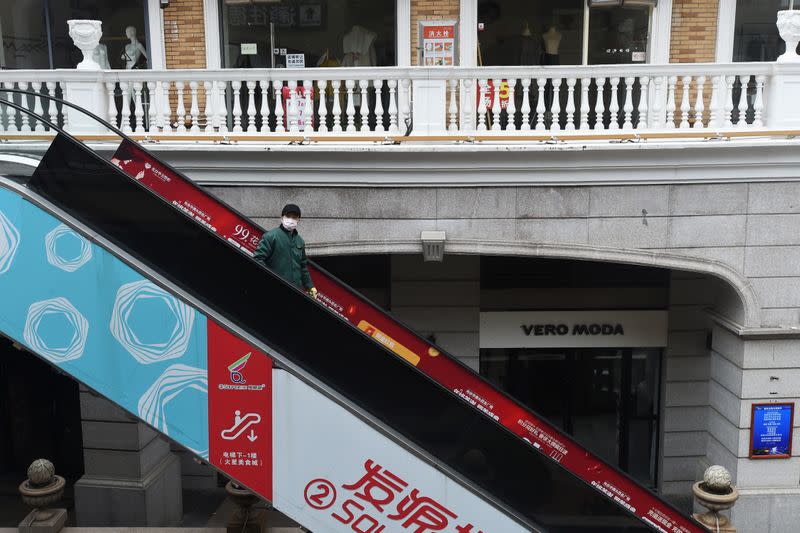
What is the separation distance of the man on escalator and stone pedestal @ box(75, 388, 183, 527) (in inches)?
176

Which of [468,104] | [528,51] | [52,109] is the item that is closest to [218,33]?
[52,109]

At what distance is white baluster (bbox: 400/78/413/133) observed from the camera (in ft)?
28.1

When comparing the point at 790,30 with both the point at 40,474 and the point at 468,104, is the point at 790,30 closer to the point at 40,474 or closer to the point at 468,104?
the point at 468,104

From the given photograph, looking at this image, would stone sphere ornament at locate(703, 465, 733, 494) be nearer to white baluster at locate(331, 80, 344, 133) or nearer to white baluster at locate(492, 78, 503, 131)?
white baluster at locate(492, 78, 503, 131)

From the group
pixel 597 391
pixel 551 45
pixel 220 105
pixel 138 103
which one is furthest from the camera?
pixel 597 391

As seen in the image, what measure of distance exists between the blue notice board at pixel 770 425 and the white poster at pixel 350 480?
528cm

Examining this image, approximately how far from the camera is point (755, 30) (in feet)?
32.9

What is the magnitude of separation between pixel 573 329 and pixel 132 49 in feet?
24.8

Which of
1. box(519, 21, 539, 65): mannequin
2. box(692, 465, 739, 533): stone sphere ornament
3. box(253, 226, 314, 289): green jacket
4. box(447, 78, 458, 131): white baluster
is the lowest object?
box(692, 465, 739, 533): stone sphere ornament

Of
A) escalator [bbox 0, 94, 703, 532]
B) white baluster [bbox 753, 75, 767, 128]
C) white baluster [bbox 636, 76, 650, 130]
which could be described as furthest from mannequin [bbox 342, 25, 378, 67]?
escalator [bbox 0, 94, 703, 532]

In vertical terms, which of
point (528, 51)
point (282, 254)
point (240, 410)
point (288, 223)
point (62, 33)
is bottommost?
point (240, 410)

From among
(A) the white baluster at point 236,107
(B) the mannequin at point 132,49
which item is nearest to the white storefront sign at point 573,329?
(A) the white baluster at point 236,107

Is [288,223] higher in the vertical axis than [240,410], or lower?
higher

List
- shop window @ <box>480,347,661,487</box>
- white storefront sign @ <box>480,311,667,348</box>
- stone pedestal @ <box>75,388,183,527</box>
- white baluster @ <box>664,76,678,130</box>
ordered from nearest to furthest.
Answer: white baluster @ <box>664,76,678,130</box> → stone pedestal @ <box>75,388,183,527</box> → white storefront sign @ <box>480,311,667,348</box> → shop window @ <box>480,347,661,487</box>
